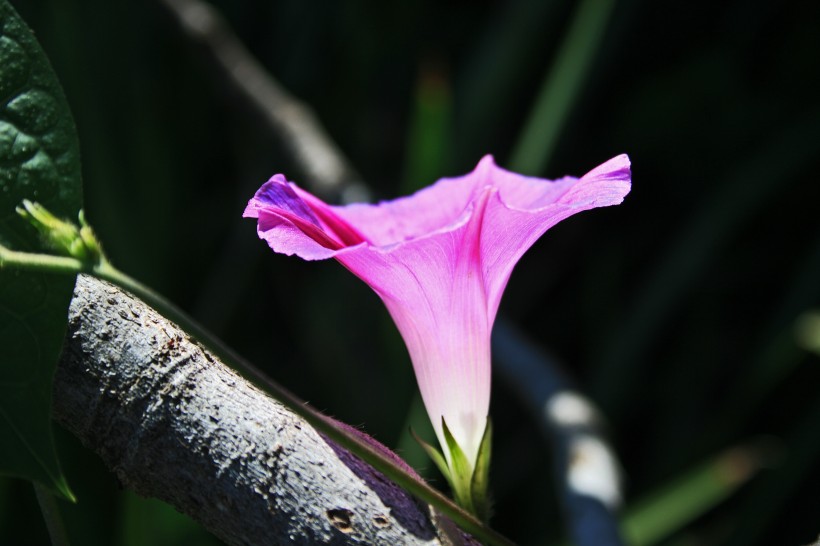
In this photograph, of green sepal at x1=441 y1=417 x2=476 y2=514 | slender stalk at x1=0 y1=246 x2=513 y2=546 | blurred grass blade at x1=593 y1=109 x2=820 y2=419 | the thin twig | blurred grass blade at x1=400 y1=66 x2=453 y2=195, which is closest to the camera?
slender stalk at x1=0 y1=246 x2=513 y2=546

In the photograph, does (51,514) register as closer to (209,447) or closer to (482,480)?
(209,447)

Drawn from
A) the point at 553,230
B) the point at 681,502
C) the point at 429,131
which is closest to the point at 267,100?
the point at 429,131

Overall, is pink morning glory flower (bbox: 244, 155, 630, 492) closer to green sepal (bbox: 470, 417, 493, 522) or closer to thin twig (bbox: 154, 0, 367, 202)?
green sepal (bbox: 470, 417, 493, 522)

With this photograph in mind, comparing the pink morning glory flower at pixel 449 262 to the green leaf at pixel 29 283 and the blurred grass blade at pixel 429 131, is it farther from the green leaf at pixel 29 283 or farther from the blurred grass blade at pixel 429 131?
the blurred grass blade at pixel 429 131

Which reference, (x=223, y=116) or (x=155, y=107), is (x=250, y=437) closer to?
(x=155, y=107)

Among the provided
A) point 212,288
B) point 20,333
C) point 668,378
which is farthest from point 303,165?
point 20,333

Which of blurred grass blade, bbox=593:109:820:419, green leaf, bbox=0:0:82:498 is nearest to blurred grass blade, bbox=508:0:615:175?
blurred grass blade, bbox=593:109:820:419

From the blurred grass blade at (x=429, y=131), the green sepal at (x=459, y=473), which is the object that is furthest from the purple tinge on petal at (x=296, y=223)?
the blurred grass blade at (x=429, y=131)
